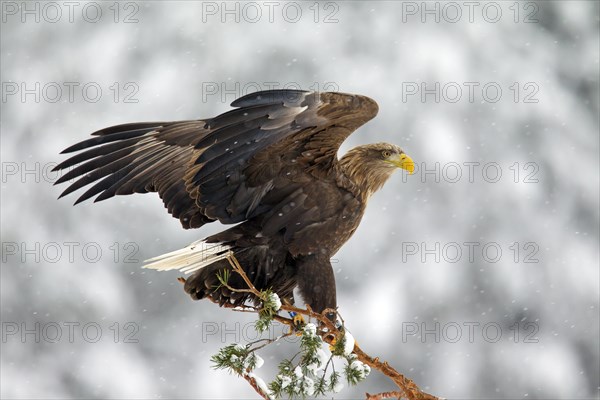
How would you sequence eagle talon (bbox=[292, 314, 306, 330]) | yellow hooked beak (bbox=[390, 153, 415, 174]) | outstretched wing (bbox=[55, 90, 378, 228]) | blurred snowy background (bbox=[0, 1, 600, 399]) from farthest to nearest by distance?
blurred snowy background (bbox=[0, 1, 600, 399]) < yellow hooked beak (bbox=[390, 153, 415, 174]) < outstretched wing (bbox=[55, 90, 378, 228]) < eagle talon (bbox=[292, 314, 306, 330])

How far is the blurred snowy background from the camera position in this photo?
9203 millimetres

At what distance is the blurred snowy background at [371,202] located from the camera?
9203mm

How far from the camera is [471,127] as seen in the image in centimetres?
1214

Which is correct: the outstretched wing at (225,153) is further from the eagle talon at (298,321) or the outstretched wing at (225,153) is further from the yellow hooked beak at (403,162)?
the eagle talon at (298,321)

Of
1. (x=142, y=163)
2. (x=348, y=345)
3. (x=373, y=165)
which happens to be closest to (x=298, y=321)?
(x=348, y=345)

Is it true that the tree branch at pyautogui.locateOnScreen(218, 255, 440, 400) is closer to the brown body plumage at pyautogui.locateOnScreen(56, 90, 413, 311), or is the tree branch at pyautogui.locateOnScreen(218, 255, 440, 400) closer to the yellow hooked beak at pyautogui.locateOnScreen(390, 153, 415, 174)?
the brown body plumage at pyautogui.locateOnScreen(56, 90, 413, 311)

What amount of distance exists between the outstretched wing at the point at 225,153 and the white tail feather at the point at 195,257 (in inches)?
3.7

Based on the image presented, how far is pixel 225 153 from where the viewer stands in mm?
2703

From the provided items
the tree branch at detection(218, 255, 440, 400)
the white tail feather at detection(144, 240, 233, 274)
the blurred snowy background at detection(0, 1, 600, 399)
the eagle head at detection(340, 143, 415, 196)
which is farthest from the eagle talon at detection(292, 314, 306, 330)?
the blurred snowy background at detection(0, 1, 600, 399)

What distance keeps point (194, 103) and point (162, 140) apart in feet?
26.0

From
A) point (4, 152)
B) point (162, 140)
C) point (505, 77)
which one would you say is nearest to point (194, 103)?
point (4, 152)

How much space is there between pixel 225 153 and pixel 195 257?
18.2 inches

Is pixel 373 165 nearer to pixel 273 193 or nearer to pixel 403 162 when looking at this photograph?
pixel 403 162

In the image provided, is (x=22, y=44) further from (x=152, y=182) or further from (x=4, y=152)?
(x=152, y=182)
